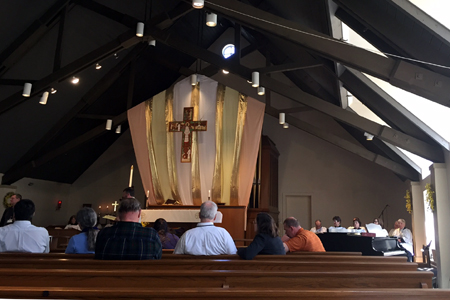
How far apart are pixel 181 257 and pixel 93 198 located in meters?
10.6

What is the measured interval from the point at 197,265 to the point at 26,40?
22.3ft

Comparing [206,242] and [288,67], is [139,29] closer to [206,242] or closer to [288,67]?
[288,67]

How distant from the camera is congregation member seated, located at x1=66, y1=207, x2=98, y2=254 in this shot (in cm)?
295

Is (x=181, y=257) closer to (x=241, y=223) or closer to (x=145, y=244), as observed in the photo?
(x=145, y=244)

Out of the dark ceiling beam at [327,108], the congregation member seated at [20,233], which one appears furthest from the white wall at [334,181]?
the congregation member seated at [20,233]

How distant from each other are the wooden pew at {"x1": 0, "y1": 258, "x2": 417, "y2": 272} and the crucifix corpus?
6654mm

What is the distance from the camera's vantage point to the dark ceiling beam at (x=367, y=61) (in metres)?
3.83

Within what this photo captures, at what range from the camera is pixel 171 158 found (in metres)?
9.11

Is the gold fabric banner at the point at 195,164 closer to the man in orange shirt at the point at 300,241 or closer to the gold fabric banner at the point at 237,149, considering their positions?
the gold fabric banner at the point at 237,149

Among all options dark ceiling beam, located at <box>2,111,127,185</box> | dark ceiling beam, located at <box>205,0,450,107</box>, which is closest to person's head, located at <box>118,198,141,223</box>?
dark ceiling beam, located at <box>205,0,450,107</box>

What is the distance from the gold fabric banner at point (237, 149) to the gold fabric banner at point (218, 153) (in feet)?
0.96

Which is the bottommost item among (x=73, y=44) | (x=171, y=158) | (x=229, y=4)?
(x=171, y=158)

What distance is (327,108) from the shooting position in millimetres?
7062

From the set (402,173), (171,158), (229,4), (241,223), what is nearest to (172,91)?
(171,158)
